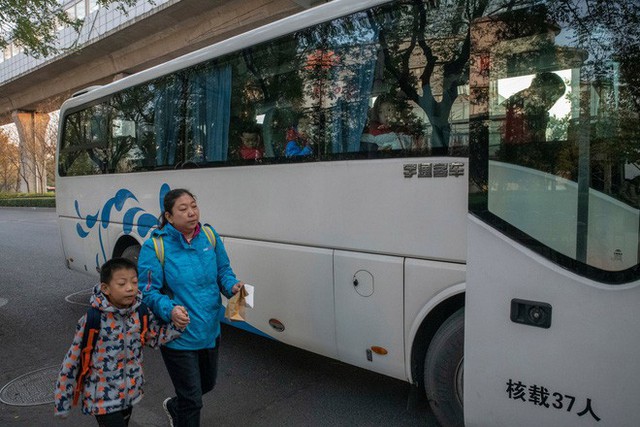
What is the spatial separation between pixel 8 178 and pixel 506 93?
82733 millimetres

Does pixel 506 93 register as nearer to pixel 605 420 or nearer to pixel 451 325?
pixel 451 325

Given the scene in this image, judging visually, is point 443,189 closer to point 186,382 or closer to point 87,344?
point 186,382

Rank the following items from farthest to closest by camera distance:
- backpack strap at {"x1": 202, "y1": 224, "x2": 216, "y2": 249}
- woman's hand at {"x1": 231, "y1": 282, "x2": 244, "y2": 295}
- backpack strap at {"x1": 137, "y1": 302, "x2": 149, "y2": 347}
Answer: backpack strap at {"x1": 202, "y1": 224, "x2": 216, "y2": 249}, woman's hand at {"x1": 231, "y1": 282, "x2": 244, "y2": 295}, backpack strap at {"x1": 137, "y1": 302, "x2": 149, "y2": 347}

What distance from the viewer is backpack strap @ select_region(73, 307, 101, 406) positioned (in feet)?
8.54

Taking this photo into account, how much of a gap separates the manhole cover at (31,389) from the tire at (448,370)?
3.17m

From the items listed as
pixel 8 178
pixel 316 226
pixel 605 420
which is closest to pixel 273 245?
pixel 316 226

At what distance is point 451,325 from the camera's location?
3.12 metres

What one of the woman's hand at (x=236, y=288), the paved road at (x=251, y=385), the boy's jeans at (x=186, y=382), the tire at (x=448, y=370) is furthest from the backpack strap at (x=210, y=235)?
the tire at (x=448, y=370)

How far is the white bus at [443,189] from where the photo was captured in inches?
93.5

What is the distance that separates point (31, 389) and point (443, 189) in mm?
3942

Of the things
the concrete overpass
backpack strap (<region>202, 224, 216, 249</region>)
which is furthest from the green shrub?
backpack strap (<region>202, 224, 216, 249</region>)

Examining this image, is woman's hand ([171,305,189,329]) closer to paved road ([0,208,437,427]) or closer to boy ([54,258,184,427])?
boy ([54,258,184,427])

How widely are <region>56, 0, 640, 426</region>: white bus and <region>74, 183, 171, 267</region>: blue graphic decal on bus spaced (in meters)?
0.58

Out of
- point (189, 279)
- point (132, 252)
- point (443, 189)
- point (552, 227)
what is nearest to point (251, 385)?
point (189, 279)
